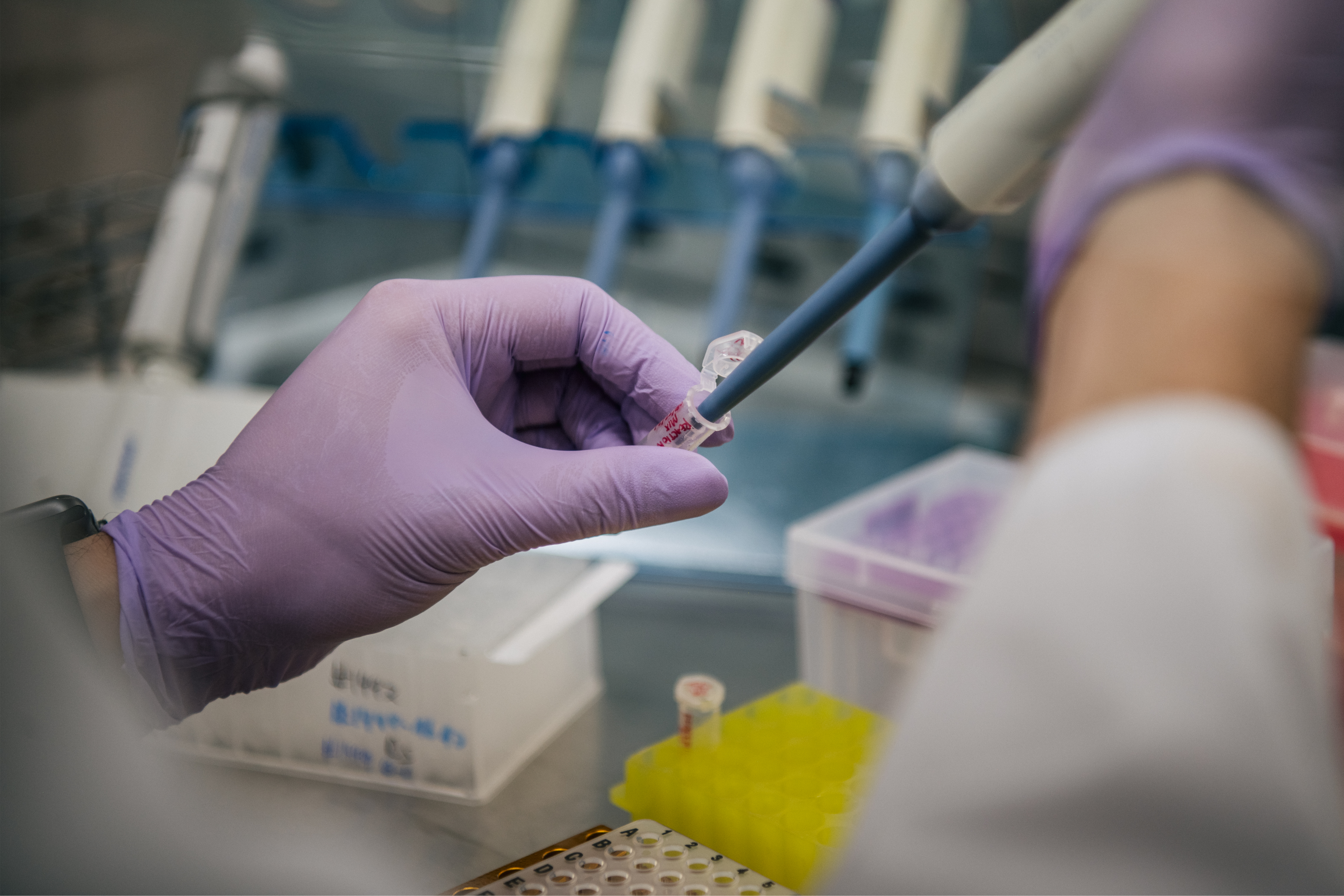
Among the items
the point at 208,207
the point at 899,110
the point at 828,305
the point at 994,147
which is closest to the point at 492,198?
the point at 208,207

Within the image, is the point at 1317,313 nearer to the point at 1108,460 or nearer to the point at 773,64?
the point at 1108,460

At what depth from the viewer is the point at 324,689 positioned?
0.93 meters

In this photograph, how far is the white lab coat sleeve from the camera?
29cm

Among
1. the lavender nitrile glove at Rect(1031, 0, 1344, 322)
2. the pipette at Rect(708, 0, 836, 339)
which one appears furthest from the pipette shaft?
the pipette at Rect(708, 0, 836, 339)

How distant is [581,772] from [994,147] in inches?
28.0

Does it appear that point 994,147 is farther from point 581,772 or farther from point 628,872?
point 581,772

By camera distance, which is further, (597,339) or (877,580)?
(877,580)

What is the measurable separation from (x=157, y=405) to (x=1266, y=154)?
3.75 feet

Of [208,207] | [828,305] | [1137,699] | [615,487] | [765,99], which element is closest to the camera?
[1137,699]

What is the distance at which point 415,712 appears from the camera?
3.03 feet

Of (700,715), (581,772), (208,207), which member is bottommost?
(581,772)

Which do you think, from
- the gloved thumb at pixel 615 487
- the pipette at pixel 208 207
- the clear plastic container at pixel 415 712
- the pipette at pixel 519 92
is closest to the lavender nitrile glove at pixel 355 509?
the gloved thumb at pixel 615 487

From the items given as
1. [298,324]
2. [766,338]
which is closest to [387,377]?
[766,338]

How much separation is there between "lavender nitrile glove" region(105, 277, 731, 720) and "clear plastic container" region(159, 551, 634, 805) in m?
0.13
